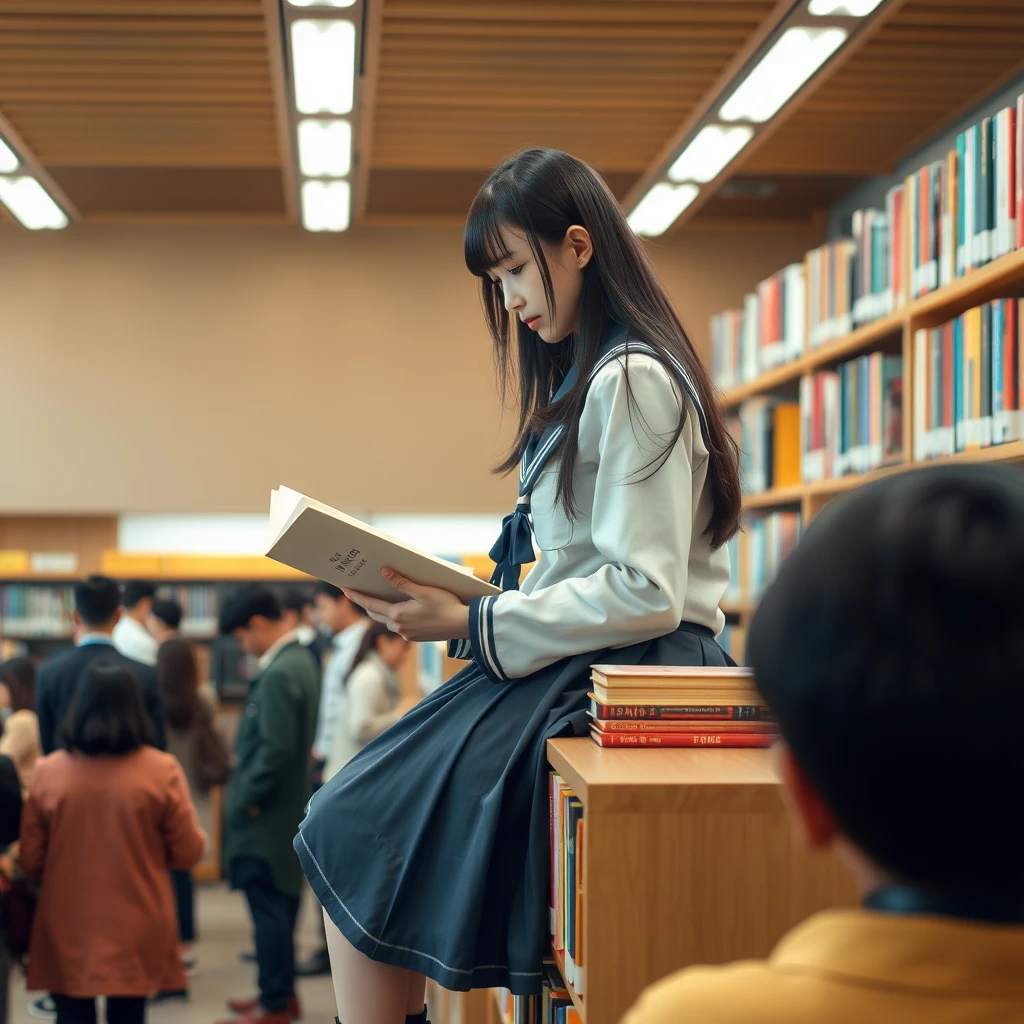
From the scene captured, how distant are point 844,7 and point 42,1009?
15.1 ft

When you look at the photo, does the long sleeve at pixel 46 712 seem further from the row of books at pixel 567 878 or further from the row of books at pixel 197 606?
the row of books at pixel 567 878

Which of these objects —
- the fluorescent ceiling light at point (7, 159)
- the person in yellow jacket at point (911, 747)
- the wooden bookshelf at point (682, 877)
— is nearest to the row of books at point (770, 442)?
the fluorescent ceiling light at point (7, 159)

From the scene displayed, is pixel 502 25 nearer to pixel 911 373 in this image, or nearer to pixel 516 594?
pixel 911 373

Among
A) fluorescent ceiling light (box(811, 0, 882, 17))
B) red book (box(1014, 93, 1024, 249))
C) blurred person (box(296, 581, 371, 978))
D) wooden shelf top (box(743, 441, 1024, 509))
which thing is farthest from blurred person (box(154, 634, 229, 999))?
red book (box(1014, 93, 1024, 249))

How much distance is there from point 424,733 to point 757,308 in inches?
167

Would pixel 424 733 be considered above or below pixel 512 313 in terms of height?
below

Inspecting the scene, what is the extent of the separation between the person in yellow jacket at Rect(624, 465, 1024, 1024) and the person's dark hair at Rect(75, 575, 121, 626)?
4120 mm

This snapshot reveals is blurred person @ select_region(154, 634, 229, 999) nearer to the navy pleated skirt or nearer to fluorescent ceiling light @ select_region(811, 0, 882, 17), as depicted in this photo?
fluorescent ceiling light @ select_region(811, 0, 882, 17)

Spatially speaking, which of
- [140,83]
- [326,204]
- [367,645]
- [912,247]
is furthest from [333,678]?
[912,247]

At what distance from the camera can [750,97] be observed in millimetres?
4496

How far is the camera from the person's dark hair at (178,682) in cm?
549

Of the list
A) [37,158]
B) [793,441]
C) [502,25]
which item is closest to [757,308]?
[793,441]

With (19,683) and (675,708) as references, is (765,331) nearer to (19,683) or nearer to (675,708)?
(19,683)

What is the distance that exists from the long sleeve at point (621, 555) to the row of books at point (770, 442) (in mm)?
3645
